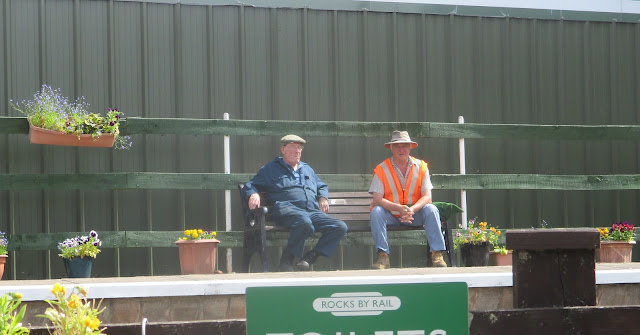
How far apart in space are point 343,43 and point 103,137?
96.3 inches

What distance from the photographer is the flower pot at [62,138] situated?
6.63 meters

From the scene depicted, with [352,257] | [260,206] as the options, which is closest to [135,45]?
[260,206]

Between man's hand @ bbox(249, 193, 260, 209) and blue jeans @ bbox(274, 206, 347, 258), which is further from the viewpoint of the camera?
man's hand @ bbox(249, 193, 260, 209)

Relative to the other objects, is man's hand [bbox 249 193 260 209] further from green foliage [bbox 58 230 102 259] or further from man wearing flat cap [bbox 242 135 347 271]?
green foliage [bbox 58 230 102 259]

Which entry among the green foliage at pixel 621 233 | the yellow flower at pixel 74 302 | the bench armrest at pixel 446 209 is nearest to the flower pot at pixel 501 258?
the bench armrest at pixel 446 209

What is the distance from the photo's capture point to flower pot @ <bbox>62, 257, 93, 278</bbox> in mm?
6387

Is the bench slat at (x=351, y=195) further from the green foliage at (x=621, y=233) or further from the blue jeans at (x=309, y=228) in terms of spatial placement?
the green foliage at (x=621, y=233)

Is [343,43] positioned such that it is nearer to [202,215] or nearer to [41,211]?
[202,215]

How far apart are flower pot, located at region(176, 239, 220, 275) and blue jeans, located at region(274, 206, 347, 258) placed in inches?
19.8

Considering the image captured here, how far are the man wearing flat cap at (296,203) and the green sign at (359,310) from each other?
14.3 feet

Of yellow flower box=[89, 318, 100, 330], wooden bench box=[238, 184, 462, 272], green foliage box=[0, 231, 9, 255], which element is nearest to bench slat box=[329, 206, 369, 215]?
wooden bench box=[238, 184, 462, 272]

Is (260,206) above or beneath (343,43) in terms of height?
beneath

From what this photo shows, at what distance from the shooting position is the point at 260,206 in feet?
22.1

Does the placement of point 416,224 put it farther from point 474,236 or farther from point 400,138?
point 400,138
